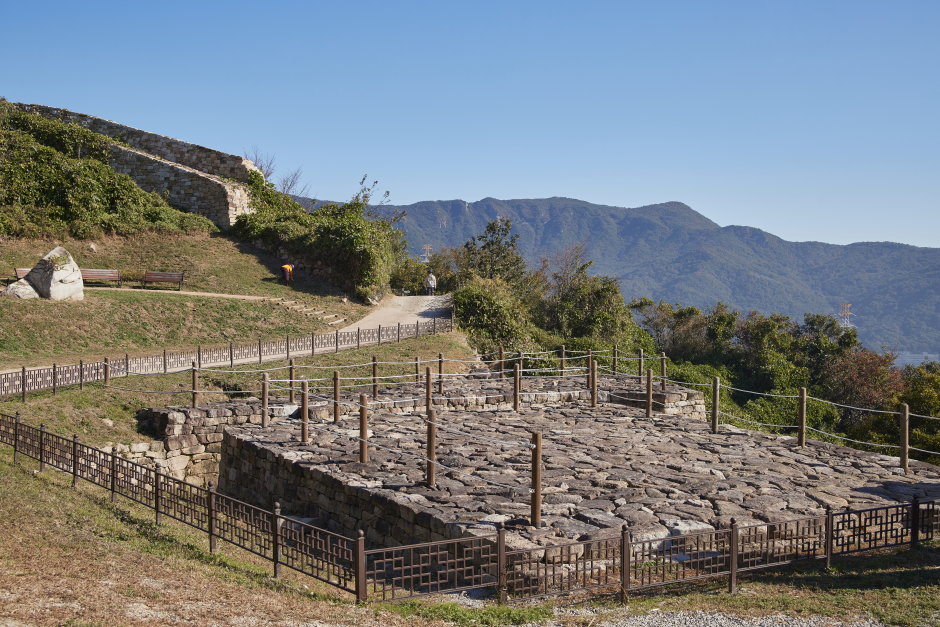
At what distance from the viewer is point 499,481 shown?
982cm

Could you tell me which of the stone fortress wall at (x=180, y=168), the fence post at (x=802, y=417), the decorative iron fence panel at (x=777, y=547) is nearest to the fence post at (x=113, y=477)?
the decorative iron fence panel at (x=777, y=547)

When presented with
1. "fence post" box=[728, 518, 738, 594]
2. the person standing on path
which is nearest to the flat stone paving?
"fence post" box=[728, 518, 738, 594]

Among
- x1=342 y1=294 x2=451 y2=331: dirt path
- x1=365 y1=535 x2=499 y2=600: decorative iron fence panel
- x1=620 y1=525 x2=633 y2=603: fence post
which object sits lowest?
x1=365 y1=535 x2=499 y2=600: decorative iron fence panel

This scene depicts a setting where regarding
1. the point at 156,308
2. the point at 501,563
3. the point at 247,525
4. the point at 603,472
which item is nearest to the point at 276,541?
the point at 247,525

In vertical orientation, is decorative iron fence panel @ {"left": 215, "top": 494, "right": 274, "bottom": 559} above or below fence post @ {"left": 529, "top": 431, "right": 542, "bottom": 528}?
below

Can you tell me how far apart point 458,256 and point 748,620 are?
30.9 meters

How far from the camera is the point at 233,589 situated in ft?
21.4

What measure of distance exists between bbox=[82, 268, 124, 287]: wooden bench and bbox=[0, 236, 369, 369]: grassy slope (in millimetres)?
618

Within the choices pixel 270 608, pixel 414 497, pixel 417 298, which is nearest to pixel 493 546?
pixel 414 497

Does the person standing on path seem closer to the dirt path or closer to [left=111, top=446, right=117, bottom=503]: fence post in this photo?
the dirt path

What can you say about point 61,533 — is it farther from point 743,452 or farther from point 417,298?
point 417,298

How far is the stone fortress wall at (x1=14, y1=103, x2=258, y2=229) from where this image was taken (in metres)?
31.8

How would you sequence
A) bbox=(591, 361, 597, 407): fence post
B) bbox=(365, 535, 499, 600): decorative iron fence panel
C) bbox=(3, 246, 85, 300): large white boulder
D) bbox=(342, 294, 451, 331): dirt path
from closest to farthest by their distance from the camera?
bbox=(365, 535, 499, 600): decorative iron fence panel → bbox=(591, 361, 597, 407): fence post → bbox=(3, 246, 85, 300): large white boulder → bbox=(342, 294, 451, 331): dirt path

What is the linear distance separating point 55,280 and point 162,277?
4.52m
